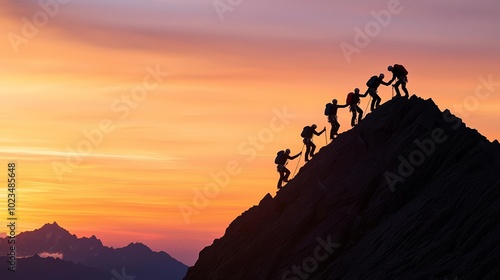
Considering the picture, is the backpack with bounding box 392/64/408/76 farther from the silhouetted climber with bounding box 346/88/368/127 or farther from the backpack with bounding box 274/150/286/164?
the backpack with bounding box 274/150/286/164

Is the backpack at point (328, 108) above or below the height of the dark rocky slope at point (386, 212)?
above

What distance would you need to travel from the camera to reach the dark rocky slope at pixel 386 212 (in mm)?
42031

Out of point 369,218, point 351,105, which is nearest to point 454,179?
point 369,218

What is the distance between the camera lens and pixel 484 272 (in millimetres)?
37594

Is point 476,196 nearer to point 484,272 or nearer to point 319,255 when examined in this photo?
point 484,272

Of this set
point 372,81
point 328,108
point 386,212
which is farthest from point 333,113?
point 386,212

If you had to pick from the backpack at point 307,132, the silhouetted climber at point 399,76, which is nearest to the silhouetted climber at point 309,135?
the backpack at point 307,132

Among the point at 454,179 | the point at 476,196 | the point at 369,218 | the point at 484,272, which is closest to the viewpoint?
the point at 484,272

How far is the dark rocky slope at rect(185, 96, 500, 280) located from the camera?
42.0 m

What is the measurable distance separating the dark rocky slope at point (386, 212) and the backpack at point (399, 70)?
7.17ft

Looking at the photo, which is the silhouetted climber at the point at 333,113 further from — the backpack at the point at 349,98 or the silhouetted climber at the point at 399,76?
the silhouetted climber at the point at 399,76

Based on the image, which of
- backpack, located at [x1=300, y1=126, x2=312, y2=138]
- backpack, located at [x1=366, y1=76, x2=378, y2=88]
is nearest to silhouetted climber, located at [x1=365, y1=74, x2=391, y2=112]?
backpack, located at [x1=366, y1=76, x2=378, y2=88]

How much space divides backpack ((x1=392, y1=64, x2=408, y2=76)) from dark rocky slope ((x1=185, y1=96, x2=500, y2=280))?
7.17 ft

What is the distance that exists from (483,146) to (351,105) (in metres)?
13.5
